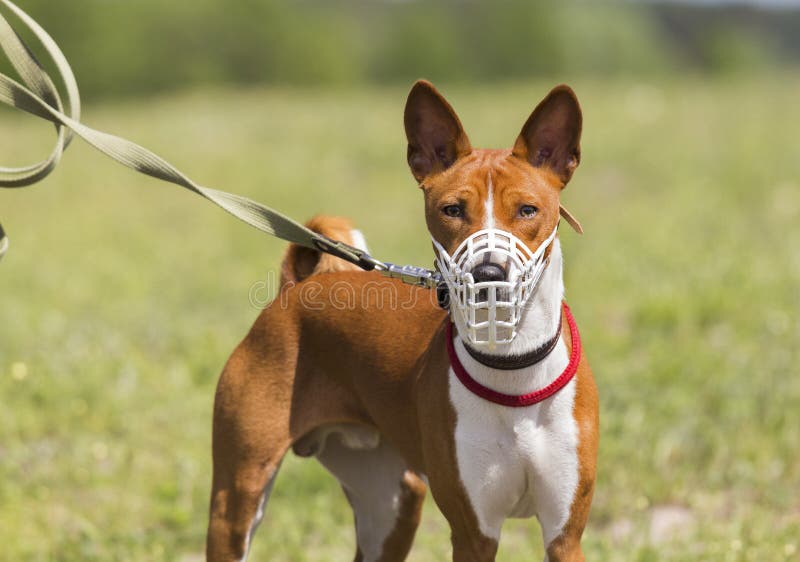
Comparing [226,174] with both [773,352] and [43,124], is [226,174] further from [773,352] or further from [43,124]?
[773,352]

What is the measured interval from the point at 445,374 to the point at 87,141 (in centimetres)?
156

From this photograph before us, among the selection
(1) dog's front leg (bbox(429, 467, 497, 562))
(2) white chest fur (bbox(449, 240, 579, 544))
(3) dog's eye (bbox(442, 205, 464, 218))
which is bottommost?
(1) dog's front leg (bbox(429, 467, 497, 562))

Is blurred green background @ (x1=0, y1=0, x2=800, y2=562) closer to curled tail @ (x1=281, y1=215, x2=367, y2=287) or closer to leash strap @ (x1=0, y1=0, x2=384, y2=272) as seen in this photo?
curled tail @ (x1=281, y1=215, x2=367, y2=287)

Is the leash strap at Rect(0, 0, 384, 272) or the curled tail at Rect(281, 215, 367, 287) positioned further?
the curled tail at Rect(281, 215, 367, 287)

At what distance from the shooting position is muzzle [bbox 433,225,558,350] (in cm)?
282

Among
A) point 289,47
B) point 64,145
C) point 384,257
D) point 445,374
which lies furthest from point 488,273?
point 289,47

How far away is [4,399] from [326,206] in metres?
6.72

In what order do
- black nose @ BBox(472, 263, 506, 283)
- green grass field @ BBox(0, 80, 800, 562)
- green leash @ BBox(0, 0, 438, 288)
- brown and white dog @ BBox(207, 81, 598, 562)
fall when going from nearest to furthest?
black nose @ BBox(472, 263, 506, 283), brown and white dog @ BBox(207, 81, 598, 562), green leash @ BBox(0, 0, 438, 288), green grass field @ BBox(0, 80, 800, 562)

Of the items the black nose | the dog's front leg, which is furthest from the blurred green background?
the black nose

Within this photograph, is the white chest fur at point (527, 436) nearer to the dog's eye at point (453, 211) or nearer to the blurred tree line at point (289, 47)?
the dog's eye at point (453, 211)

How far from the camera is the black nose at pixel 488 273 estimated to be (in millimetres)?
2803

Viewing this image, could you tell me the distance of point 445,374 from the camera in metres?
3.33

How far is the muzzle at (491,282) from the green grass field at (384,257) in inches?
81.1

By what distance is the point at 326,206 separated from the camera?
13.0 meters
